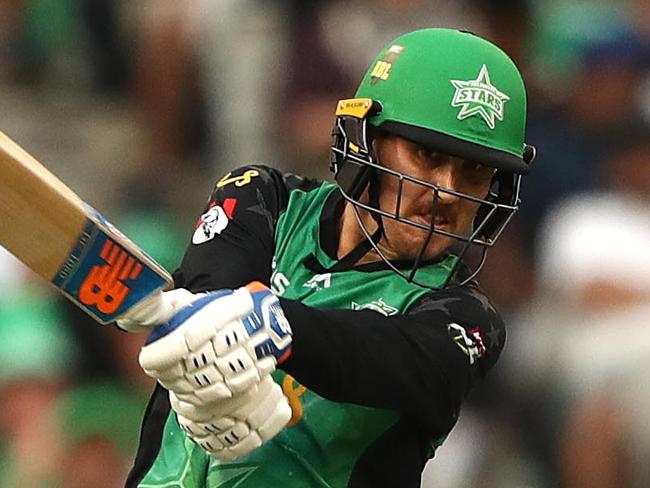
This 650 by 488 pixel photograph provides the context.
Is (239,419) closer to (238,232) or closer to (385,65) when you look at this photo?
(238,232)

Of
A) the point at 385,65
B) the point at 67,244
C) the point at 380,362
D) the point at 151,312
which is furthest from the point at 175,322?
the point at 385,65

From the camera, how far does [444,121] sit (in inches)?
94.4

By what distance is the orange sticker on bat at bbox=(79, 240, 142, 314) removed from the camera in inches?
74.1

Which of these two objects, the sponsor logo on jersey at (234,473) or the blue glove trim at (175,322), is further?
the sponsor logo on jersey at (234,473)

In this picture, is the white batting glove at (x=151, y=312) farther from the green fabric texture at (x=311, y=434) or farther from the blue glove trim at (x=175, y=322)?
the green fabric texture at (x=311, y=434)

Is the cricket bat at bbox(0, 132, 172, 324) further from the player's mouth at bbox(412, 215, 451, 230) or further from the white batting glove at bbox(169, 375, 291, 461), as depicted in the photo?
A: the player's mouth at bbox(412, 215, 451, 230)

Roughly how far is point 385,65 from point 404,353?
60cm

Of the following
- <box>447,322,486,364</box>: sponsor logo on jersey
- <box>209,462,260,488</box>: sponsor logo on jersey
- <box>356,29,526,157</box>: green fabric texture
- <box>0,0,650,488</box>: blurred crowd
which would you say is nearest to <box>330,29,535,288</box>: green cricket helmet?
<box>356,29,526,157</box>: green fabric texture

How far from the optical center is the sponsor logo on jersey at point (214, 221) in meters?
2.50

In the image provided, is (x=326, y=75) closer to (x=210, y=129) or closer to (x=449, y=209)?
(x=210, y=129)

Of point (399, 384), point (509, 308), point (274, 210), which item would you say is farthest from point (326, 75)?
point (399, 384)

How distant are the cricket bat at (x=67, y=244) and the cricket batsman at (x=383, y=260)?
0.28 meters

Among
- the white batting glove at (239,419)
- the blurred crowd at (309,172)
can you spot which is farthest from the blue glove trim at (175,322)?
the blurred crowd at (309,172)

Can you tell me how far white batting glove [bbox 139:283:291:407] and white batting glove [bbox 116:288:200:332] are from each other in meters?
0.01
